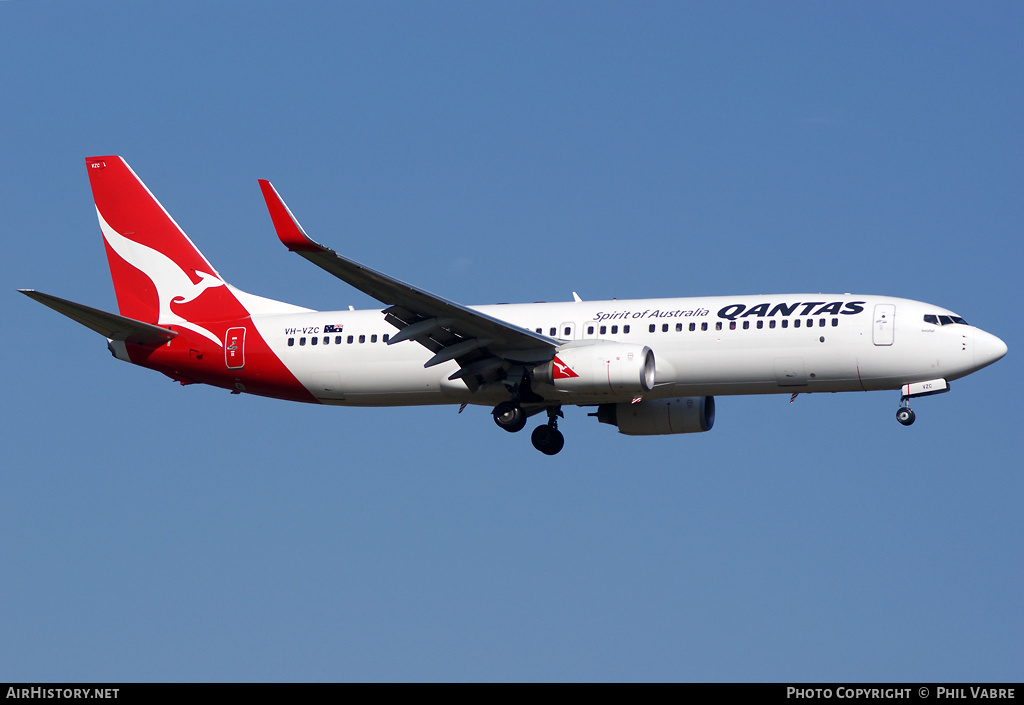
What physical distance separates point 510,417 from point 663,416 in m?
5.63

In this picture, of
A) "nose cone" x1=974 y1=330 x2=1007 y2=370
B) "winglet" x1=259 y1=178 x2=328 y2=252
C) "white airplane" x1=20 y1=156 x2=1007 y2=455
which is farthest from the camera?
"white airplane" x1=20 y1=156 x2=1007 y2=455

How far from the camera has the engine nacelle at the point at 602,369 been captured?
4122cm

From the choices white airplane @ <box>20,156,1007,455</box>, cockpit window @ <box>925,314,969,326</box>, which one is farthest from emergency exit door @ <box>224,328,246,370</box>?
cockpit window @ <box>925,314,969,326</box>

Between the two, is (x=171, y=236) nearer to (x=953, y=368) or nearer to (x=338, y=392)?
(x=338, y=392)

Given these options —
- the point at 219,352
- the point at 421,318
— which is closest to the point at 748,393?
the point at 421,318

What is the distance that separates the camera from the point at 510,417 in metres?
43.5

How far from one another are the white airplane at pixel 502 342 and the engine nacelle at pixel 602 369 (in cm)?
4

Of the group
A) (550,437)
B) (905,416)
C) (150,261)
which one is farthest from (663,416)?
(150,261)

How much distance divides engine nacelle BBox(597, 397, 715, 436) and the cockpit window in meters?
8.03

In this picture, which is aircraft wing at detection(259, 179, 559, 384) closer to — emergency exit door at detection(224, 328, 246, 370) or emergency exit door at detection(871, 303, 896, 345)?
emergency exit door at detection(224, 328, 246, 370)

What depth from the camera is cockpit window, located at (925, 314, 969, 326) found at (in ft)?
135

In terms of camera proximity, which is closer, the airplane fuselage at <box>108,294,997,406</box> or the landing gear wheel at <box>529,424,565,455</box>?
the airplane fuselage at <box>108,294,997,406</box>

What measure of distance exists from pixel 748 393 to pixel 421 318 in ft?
32.5

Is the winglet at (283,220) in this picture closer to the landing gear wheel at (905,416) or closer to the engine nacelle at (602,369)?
the engine nacelle at (602,369)
